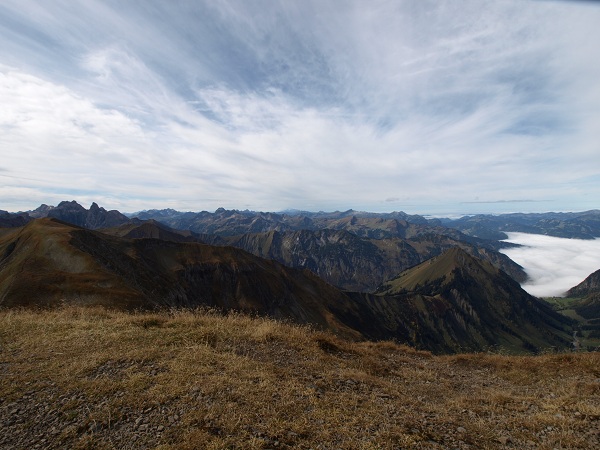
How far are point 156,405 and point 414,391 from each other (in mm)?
8091

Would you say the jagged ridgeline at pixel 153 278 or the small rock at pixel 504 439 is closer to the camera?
the small rock at pixel 504 439

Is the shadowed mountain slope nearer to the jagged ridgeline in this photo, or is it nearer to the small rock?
the jagged ridgeline

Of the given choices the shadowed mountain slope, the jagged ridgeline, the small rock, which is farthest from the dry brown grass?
the shadowed mountain slope

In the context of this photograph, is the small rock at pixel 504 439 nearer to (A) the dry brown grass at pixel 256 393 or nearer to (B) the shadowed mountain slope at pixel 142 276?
(A) the dry brown grass at pixel 256 393

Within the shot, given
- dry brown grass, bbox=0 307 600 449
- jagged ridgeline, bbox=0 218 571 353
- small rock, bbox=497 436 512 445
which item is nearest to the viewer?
dry brown grass, bbox=0 307 600 449

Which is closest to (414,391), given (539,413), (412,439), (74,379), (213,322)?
(539,413)

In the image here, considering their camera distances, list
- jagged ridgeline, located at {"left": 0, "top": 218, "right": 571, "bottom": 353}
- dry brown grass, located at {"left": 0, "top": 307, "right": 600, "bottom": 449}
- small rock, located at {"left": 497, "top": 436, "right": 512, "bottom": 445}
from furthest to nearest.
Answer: jagged ridgeline, located at {"left": 0, "top": 218, "right": 571, "bottom": 353}, small rock, located at {"left": 497, "top": 436, "right": 512, "bottom": 445}, dry brown grass, located at {"left": 0, "top": 307, "right": 600, "bottom": 449}

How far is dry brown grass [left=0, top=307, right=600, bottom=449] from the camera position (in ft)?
21.6

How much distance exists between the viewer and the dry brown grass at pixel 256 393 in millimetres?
6578

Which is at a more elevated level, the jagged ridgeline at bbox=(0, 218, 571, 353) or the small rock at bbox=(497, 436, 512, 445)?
the small rock at bbox=(497, 436, 512, 445)

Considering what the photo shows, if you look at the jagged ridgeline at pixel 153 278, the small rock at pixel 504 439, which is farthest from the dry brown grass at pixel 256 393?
the jagged ridgeline at pixel 153 278

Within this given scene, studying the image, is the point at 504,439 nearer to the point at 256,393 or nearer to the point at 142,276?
the point at 256,393

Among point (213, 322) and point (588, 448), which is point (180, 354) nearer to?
point (213, 322)

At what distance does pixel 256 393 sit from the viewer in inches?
320
